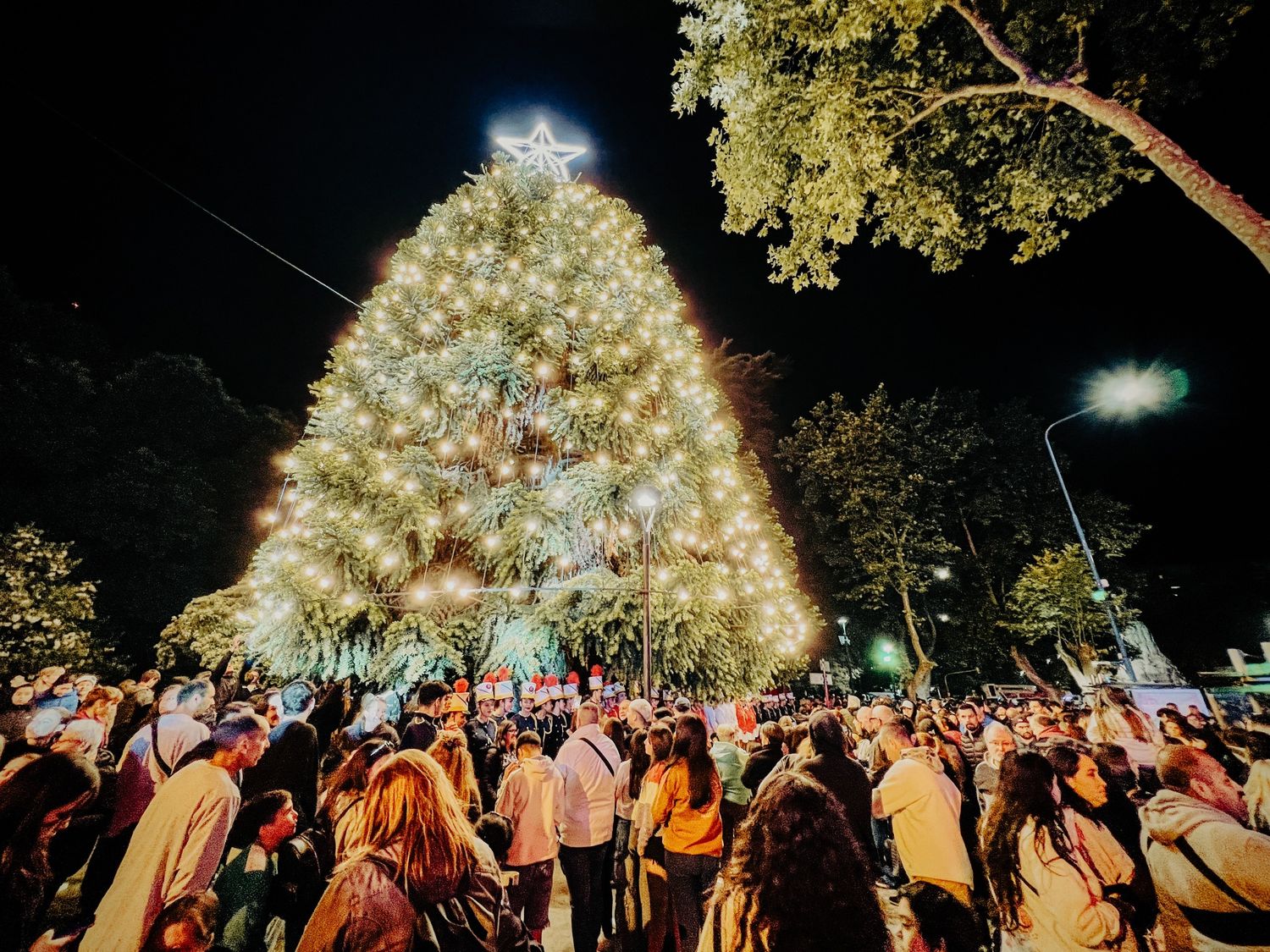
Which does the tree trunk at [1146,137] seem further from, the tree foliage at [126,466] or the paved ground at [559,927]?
the tree foliage at [126,466]

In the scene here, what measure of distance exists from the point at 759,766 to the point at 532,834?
215 cm

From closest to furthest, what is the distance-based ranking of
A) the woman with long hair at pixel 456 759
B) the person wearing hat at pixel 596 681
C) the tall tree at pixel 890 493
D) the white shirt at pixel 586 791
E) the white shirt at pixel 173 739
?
the woman with long hair at pixel 456 759
the white shirt at pixel 173 739
the white shirt at pixel 586 791
the person wearing hat at pixel 596 681
the tall tree at pixel 890 493

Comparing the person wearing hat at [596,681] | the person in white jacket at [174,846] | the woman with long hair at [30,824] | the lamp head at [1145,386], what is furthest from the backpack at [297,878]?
the lamp head at [1145,386]

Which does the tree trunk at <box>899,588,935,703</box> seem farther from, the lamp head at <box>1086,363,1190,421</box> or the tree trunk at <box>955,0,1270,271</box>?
the tree trunk at <box>955,0,1270,271</box>

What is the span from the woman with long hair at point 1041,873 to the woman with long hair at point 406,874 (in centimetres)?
244

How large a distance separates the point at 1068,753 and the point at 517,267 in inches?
490

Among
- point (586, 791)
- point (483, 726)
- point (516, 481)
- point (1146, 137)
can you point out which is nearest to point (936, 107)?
point (1146, 137)

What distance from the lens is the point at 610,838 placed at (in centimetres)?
448

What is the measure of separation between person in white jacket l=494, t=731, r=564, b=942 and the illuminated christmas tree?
13.2 feet

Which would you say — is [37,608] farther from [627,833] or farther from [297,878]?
[627,833]

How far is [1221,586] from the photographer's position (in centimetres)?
1822

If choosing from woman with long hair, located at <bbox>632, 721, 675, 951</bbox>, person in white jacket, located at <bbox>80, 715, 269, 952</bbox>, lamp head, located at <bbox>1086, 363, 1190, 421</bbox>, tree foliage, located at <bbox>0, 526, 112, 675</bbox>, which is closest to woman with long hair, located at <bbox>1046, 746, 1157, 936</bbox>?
woman with long hair, located at <bbox>632, 721, 675, 951</bbox>

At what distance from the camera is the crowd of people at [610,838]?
1732 mm

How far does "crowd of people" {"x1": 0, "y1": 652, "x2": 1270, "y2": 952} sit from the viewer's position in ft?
5.68
